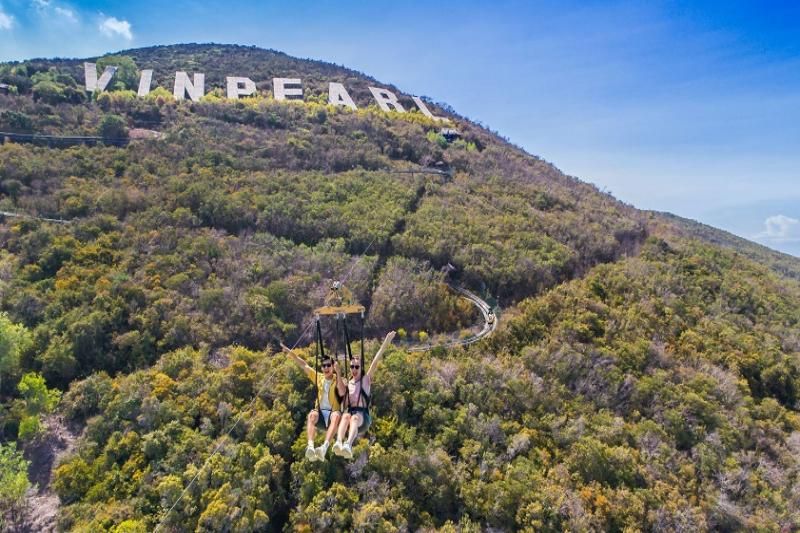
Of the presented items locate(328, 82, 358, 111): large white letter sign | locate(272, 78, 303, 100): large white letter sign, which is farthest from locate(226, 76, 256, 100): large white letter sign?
locate(328, 82, 358, 111): large white letter sign

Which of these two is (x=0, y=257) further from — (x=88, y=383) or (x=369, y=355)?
(x=369, y=355)

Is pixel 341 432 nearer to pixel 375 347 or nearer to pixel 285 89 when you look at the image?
pixel 375 347

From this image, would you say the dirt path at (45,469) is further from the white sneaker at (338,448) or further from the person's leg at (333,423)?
the white sneaker at (338,448)

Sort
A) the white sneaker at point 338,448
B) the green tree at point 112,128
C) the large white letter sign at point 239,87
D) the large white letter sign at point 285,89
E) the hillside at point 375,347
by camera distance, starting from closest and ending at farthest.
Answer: the white sneaker at point 338,448
the hillside at point 375,347
the green tree at point 112,128
the large white letter sign at point 239,87
the large white letter sign at point 285,89

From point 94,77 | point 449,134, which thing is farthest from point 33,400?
point 94,77

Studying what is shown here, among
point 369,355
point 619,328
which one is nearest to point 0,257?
point 369,355

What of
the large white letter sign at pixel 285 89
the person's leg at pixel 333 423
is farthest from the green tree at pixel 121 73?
the person's leg at pixel 333 423
